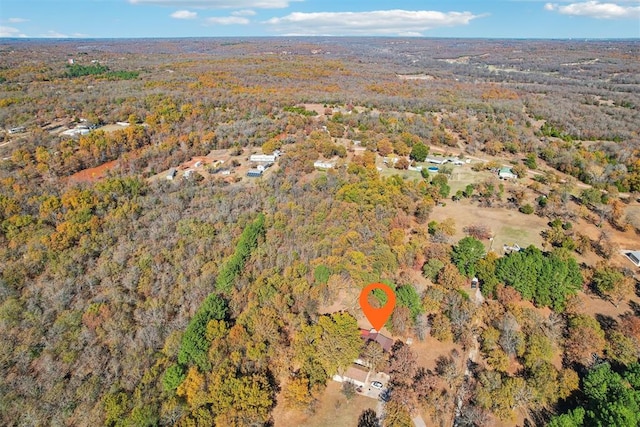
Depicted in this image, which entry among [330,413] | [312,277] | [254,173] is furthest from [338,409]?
[254,173]

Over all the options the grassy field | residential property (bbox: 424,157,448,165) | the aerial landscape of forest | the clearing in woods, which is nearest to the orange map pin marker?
the aerial landscape of forest

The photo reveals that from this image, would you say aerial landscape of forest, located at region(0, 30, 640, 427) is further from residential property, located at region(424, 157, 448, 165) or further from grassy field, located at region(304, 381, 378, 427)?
residential property, located at region(424, 157, 448, 165)

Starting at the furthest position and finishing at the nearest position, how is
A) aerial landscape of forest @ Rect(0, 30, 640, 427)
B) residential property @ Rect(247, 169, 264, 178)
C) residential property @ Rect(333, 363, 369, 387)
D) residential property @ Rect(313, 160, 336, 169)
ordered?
residential property @ Rect(313, 160, 336, 169), residential property @ Rect(247, 169, 264, 178), residential property @ Rect(333, 363, 369, 387), aerial landscape of forest @ Rect(0, 30, 640, 427)

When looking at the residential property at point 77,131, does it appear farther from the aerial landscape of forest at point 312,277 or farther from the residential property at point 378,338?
the residential property at point 378,338

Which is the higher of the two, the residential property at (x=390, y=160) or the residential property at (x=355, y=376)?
the residential property at (x=390, y=160)

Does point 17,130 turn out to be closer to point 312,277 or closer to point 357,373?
point 312,277

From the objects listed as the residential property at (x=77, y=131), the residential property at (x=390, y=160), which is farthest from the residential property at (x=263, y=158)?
the residential property at (x=77, y=131)
